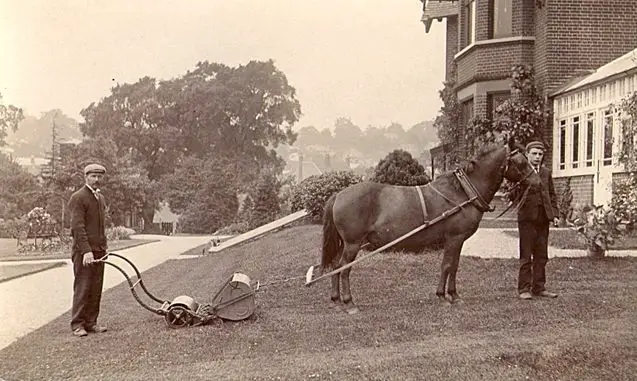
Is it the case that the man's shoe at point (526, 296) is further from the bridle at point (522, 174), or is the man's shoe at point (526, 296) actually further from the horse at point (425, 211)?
the bridle at point (522, 174)

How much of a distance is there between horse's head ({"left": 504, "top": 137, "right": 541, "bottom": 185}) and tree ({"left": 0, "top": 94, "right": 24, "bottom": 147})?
13.5ft

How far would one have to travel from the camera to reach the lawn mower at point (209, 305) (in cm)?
504

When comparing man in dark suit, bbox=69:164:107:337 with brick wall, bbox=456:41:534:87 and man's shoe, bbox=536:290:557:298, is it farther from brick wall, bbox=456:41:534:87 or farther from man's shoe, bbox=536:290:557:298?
man's shoe, bbox=536:290:557:298

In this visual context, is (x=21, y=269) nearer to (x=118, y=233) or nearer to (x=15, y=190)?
(x=15, y=190)

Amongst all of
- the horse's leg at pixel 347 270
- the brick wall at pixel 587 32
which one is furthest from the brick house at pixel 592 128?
the horse's leg at pixel 347 270

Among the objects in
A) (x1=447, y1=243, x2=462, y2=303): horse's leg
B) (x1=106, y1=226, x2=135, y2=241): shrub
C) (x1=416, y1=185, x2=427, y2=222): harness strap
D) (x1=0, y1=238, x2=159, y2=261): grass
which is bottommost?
(x1=447, y1=243, x2=462, y2=303): horse's leg

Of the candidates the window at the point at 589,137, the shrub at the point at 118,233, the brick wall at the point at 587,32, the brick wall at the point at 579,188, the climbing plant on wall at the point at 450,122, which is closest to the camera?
the shrub at the point at 118,233

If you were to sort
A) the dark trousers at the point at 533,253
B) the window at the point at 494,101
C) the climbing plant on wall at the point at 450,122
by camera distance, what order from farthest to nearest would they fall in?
the window at the point at 494,101 → the dark trousers at the point at 533,253 → the climbing plant on wall at the point at 450,122

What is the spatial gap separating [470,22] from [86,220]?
4.01m

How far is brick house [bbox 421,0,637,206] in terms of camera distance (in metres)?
5.66

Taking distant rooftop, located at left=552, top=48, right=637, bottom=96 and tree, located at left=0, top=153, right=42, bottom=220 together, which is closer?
tree, located at left=0, top=153, right=42, bottom=220

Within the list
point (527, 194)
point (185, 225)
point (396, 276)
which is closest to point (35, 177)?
point (185, 225)

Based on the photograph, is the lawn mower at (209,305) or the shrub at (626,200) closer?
the lawn mower at (209,305)

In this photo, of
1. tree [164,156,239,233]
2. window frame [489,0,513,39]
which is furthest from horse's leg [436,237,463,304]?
window frame [489,0,513,39]
